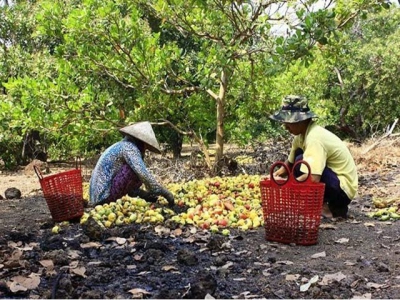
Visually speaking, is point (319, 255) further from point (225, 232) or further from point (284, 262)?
point (225, 232)

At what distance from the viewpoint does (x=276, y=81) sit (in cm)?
934

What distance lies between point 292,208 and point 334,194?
1003 mm

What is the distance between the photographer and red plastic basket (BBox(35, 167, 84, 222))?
4891 mm

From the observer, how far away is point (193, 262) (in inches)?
139

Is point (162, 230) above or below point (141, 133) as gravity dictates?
below

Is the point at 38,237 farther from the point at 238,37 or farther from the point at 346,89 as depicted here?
the point at 346,89

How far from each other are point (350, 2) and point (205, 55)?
2187 millimetres

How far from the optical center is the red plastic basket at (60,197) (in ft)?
16.0

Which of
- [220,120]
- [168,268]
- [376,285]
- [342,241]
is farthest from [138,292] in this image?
→ [220,120]

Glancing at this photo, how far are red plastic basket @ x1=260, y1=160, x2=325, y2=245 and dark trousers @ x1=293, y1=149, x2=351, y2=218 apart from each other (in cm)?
83

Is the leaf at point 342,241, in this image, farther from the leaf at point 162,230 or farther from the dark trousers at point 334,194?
the leaf at point 162,230

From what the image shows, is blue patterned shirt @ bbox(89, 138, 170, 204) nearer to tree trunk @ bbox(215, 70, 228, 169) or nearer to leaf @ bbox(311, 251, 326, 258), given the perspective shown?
leaf @ bbox(311, 251, 326, 258)

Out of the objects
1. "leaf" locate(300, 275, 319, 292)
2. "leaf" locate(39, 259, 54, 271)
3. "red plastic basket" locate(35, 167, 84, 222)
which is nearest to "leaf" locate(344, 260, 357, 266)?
"leaf" locate(300, 275, 319, 292)

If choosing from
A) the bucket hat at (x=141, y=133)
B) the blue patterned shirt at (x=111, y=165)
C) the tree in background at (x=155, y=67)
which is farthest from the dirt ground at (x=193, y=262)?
the tree in background at (x=155, y=67)
